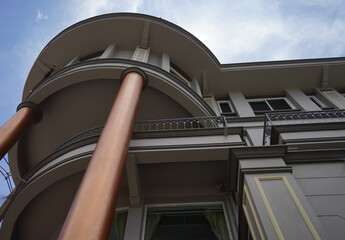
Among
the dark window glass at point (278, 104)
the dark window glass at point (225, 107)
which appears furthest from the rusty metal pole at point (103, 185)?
the dark window glass at point (278, 104)

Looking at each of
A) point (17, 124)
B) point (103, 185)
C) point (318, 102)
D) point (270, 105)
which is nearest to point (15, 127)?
point (17, 124)

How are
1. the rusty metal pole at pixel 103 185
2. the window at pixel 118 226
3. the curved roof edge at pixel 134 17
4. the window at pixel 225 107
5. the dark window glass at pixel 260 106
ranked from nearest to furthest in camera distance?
the rusty metal pole at pixel 103 185 < the window at pixel 118 226 < the window at pixel 225 107 < the curved roof edge at pixel 134 17 < the dark window glass at pixel 260 106

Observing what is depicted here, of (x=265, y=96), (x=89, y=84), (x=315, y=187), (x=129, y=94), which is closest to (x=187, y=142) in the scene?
(x=129, y=94)

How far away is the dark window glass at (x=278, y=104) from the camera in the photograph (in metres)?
10.6

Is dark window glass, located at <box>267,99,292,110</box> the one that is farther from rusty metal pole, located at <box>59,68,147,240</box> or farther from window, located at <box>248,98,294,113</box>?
rusty metal pole, located at <box>59,68,147,240</box>

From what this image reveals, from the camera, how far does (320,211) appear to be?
4.07 meters

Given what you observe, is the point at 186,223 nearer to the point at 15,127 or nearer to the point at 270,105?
the point at 15,127

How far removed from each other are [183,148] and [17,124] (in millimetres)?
5407

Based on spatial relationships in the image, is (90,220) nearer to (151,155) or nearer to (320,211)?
(151,155)

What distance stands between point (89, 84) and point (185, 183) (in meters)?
4.61

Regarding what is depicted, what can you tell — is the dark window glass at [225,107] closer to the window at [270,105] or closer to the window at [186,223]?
the window at [270,105]

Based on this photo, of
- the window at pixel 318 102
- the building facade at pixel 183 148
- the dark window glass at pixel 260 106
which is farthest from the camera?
the dark window glass at pixel 260 106

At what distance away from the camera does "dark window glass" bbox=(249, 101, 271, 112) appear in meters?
10.6

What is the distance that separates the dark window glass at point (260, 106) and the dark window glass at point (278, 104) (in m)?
0.30
